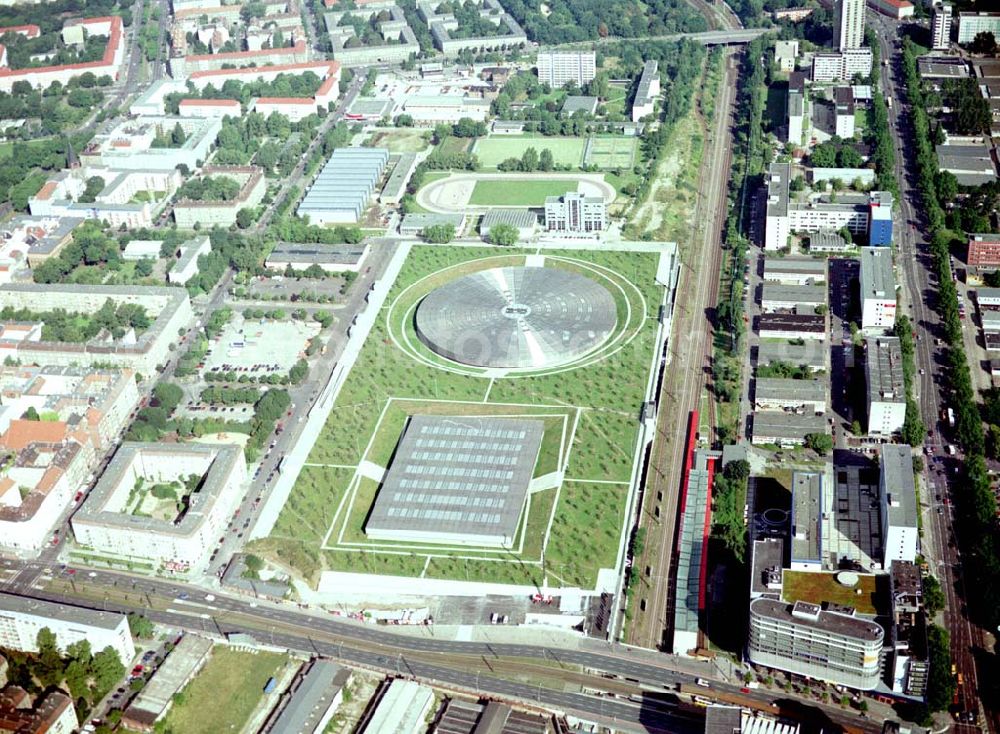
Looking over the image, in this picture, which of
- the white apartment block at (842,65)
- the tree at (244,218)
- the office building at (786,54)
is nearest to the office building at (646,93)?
the office building at (786,54)

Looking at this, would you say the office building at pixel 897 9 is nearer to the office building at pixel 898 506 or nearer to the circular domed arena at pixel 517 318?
the circular domed arena at pixel 517 318

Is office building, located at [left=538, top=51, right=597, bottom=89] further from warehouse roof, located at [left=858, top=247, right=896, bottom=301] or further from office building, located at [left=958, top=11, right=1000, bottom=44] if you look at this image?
warehouse roof, located at [left=858, top=247, right=896, bottom=301]

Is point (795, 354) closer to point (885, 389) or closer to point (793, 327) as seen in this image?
point (793, 327)

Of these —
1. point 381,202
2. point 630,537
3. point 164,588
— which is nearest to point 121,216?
point 381,202

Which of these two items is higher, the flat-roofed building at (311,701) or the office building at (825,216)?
the flat-roofed building at (311,701)

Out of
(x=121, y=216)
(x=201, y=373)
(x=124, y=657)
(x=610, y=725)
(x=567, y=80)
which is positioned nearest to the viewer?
(x=610, y=725)

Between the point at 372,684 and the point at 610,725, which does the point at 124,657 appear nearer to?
the point at 372,684
